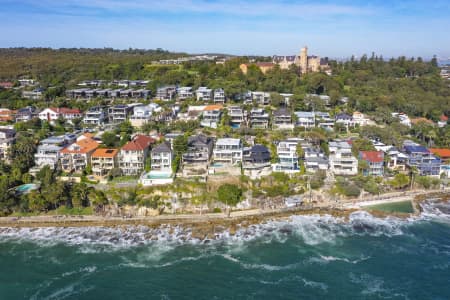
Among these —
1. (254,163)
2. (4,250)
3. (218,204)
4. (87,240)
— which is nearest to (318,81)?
(254,163)

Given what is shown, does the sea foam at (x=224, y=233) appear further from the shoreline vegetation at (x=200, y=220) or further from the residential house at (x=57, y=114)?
the residential house at (x=57, y=114)

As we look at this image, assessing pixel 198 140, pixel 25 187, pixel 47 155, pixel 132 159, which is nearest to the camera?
pixel 25 187

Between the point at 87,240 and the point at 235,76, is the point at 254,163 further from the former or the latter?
the point at 235,76

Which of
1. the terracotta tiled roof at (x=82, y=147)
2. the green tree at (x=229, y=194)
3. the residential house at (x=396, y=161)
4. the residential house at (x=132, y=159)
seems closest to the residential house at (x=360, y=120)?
the residential house at (x=396, y=161)

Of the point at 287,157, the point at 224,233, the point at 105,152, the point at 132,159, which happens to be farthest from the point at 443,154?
the point at 105,152

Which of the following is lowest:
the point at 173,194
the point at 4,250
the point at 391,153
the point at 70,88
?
the point at 4,250

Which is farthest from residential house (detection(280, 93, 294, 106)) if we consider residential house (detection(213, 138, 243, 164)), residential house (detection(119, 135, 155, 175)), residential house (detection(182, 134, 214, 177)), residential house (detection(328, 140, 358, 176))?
residential house (detection(119, 135, 155, 175))

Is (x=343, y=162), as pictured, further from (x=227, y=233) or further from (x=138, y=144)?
(x=138, y=144)
